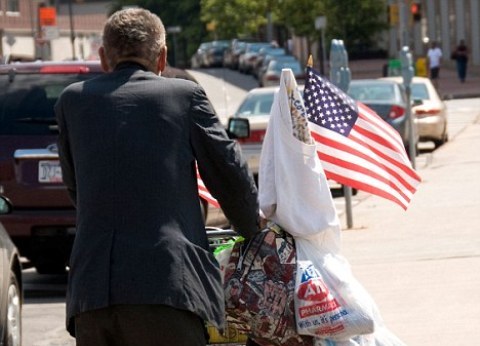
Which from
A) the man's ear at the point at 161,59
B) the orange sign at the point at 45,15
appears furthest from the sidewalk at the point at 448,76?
the man's ear at the point at 161,59

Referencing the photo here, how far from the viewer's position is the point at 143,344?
4.55 meters

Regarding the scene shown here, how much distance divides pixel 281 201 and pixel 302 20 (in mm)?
54307

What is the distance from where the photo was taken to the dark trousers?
454cm

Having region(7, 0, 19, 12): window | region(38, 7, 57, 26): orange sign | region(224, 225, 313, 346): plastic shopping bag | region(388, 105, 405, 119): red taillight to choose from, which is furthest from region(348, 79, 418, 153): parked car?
region(7, 0, 19, 12): window

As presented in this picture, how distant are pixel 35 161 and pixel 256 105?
10.8 meters

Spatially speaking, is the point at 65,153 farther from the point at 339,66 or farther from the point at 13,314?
the point at 339,66

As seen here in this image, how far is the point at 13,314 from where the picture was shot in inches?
325

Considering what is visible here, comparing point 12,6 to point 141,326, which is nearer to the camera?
point 141,326

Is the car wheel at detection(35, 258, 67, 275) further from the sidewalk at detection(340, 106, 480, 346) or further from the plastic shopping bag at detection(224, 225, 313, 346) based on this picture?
the plastic shopping bag at detection(224, 225, 313, 346)

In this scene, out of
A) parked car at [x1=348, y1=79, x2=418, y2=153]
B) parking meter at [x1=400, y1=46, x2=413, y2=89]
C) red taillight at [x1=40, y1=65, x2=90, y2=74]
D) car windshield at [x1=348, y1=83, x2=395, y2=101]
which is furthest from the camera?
car windshield at [x1=348, y1=83, x2=395, y2=101]

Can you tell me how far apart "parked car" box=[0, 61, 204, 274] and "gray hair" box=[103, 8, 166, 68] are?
255 inches

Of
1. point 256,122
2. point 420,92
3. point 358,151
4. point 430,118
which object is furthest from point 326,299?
point 420,92

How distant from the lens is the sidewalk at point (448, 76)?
50541 mm

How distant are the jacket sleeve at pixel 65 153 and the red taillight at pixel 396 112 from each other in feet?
59.5
